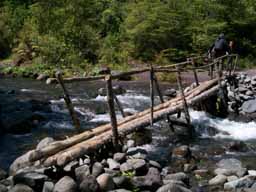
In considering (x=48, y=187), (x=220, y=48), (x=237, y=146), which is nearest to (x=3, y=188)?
(x=48, y=187)

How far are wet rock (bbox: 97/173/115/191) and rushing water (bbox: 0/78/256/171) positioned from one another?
9.76ft

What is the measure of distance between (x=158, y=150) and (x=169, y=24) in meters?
20.0

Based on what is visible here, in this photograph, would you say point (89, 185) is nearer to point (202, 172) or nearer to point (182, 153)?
point (202, 172)

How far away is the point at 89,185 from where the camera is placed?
7.52 metres

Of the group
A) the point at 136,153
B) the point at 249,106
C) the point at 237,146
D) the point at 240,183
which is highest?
the point at 136,153

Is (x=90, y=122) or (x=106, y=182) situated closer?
(x=106, y=182)

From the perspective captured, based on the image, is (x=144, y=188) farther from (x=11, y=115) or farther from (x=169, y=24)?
(x=169, y=24)

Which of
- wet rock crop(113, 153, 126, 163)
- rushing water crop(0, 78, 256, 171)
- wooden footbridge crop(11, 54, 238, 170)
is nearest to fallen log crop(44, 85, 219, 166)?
wooden footbridge crop(11, 54, 238, 170)

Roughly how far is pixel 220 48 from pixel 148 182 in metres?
10.4

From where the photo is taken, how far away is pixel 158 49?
31328mm

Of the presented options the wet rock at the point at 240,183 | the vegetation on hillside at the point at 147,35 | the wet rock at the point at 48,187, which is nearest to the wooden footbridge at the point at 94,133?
the wet rock at the point at 48,187

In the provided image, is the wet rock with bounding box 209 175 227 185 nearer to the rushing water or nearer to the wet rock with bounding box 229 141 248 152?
the rushing water

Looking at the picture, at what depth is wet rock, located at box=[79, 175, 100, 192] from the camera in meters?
7.45

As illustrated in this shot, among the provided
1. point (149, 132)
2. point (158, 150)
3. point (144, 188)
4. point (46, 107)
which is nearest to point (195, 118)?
point (149, 132)
